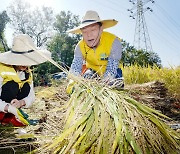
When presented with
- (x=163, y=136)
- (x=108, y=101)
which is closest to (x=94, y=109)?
(x=108, y=101)

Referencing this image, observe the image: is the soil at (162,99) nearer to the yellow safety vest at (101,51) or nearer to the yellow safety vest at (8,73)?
the yellow safety vest at (101,51)

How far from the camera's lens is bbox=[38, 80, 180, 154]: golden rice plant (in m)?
1.64

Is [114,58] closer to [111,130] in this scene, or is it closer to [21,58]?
[21,58]

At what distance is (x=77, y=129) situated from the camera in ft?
5.70

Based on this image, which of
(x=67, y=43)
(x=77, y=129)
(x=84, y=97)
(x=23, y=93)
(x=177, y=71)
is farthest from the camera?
(x=67, y=43)

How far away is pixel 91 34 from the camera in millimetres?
3377

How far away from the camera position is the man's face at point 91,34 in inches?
133

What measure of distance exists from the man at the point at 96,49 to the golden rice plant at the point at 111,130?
137 centimetres

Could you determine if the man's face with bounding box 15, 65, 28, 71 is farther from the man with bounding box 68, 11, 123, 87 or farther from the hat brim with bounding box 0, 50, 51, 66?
the man with bounding box 68, 11, 123, 87

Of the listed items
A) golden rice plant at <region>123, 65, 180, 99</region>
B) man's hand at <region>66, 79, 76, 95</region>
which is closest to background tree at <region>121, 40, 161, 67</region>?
golden rice plant at <region>123, 65, 180, 99</region>

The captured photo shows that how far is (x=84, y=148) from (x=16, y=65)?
1687mm

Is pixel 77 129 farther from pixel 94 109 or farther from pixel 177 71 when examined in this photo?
pixel 177 71

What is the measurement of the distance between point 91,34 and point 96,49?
182 millimetres

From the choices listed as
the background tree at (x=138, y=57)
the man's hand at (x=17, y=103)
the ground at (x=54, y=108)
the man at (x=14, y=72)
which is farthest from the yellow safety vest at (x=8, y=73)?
the background tree at (x=138, y=57)
